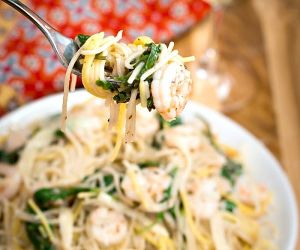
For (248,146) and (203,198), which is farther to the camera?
(248,146)

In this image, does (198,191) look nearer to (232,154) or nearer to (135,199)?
(135,199)

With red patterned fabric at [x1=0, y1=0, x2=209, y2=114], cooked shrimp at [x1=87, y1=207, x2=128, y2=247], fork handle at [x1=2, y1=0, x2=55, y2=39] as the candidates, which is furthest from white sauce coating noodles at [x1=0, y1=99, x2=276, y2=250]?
fork handle at [x1=2, y1=0, x2=55, y2=39]

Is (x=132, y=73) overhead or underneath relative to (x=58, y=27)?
underneath

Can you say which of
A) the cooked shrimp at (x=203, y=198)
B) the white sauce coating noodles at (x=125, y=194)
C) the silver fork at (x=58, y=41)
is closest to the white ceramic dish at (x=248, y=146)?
the white sauce coating noodles at (x=125, y=194)

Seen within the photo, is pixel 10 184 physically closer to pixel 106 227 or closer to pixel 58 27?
pixel 106 227

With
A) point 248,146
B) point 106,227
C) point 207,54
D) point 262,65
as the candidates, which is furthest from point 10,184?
point 262,65

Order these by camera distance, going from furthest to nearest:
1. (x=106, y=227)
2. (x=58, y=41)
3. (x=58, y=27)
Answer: (x=58, y=27) < (x=106, y=227) < (x=58, y=41)

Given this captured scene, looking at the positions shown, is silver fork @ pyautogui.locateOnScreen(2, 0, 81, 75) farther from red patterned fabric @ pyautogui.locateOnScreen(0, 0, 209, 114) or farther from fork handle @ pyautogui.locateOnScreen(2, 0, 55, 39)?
red patterned fabric @ pyautogui.locateOnScreen(0, 0, 209, 114)
